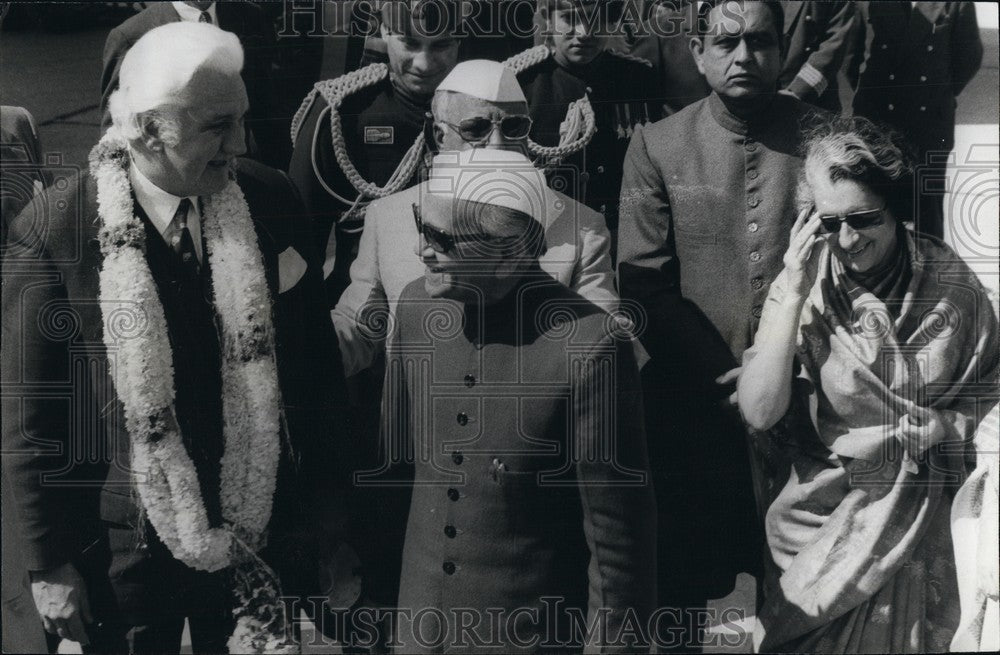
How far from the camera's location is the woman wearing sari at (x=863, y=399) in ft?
12.4

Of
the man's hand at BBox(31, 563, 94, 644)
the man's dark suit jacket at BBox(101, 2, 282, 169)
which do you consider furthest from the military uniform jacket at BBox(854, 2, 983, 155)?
the man's hand at BBox(31, 563, 94, 644)

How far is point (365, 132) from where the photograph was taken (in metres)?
3.78

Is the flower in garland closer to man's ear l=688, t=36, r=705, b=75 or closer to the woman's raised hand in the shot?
man's ear l=688, t=36, r=705, b=75

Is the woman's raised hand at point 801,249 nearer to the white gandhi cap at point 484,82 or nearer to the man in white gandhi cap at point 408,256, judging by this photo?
the man in white gandhi cap at point 408,256

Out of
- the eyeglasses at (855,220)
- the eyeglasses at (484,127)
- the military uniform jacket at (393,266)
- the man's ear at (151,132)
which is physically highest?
the eyeglasses at (484,127)

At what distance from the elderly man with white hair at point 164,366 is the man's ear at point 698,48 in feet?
4.65

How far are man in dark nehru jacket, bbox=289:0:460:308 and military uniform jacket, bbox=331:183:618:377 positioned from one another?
48 millimetres

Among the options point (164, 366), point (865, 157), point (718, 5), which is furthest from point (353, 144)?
point (865, 157)

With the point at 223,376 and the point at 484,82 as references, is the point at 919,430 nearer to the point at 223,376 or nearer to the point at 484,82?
the point at 484,82

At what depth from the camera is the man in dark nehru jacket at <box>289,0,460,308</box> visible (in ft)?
12.3

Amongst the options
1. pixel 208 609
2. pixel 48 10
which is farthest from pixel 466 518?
pixel 48 10

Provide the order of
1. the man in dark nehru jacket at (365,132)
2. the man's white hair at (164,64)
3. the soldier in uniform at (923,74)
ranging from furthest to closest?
the soldier in uniform at (923,74) → the man in dark nehru jacket at (365,132) → the man's white hair at (164,64)

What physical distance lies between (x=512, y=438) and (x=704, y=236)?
0.94 m

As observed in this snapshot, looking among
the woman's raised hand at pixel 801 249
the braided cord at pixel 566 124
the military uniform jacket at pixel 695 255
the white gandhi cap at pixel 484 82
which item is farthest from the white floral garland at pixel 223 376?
the woman's raised hand at pixel 801 249
